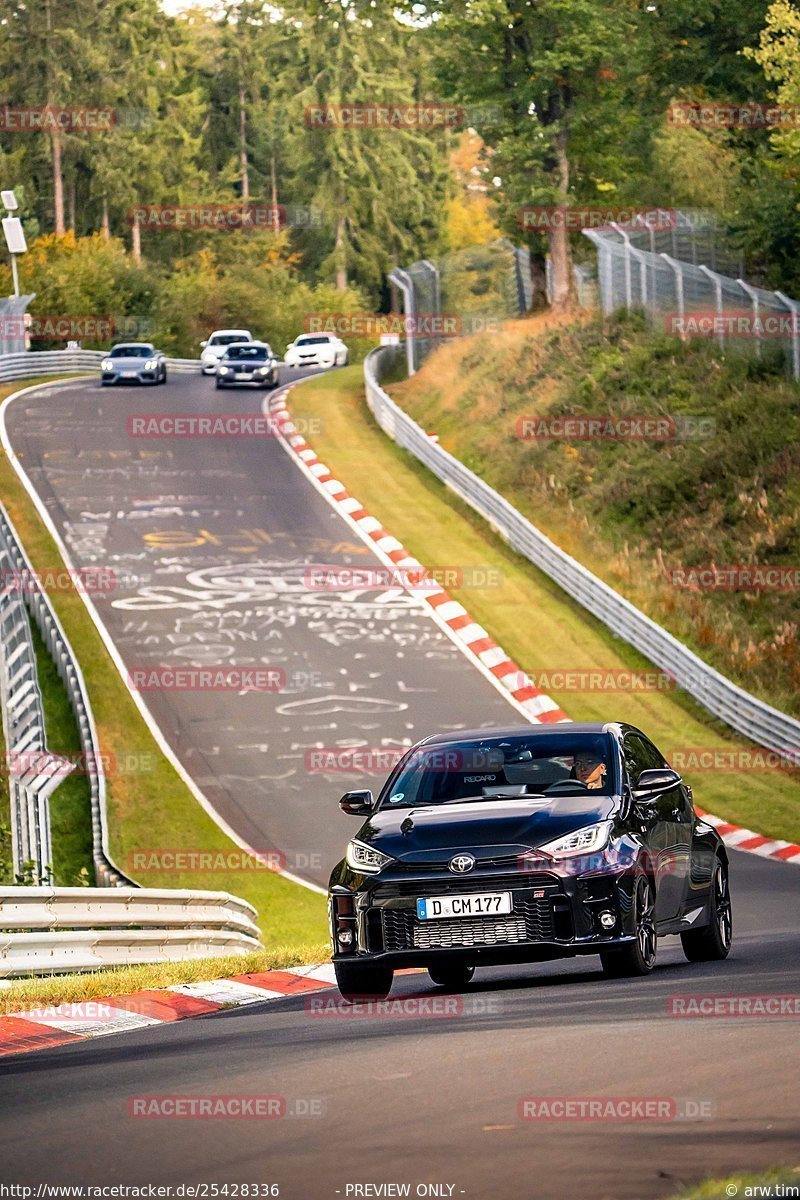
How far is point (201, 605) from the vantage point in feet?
111

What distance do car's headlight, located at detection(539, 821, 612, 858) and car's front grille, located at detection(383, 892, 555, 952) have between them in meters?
0.28

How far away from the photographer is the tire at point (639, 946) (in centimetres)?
1086

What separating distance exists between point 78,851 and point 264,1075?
16.8m

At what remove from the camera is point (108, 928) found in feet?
53.1

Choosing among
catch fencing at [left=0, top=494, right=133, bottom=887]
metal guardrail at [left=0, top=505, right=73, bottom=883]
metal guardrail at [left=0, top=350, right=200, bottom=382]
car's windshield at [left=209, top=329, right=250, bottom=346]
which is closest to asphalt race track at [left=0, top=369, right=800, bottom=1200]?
metal guardrail at [left=0, top=505, right=73, bottom=883]

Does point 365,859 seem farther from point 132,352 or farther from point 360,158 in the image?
point 360,158

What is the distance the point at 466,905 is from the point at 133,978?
311 centimetres

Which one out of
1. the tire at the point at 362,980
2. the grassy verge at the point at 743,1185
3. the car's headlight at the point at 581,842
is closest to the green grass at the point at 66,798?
the tire at the point at 362,980

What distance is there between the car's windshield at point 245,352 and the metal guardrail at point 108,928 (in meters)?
41.0

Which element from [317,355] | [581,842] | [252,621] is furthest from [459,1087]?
[317,355]

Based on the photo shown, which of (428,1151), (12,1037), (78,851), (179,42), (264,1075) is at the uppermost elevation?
(179,42)

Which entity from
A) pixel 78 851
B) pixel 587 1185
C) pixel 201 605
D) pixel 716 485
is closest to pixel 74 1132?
pixel 587 1185

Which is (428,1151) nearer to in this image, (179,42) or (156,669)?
(156,669)

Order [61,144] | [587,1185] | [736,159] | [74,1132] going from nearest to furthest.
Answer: [587,1185] < [74,1132] < [736,159] < [61,144]
